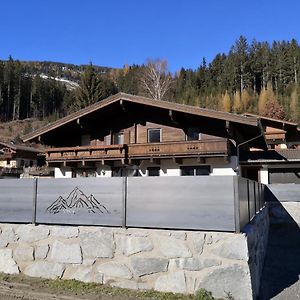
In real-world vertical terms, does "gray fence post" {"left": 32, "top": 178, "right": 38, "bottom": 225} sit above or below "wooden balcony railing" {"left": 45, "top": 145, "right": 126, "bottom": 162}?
below

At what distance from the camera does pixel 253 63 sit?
92.3 meters

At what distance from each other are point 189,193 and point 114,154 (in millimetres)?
16103

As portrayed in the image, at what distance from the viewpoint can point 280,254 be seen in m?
10.1

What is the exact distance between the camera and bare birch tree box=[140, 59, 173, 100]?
47938 mm

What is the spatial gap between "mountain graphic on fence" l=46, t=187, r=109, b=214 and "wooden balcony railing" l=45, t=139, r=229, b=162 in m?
14.0

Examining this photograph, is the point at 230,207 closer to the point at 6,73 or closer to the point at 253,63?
the point at 253,63

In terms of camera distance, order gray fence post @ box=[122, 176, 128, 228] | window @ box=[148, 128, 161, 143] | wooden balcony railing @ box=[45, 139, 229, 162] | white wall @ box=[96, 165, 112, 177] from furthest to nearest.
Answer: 1. white wall @ box=[96, 165, 112, 177]
2. window @ box=[148, 128, 161, 143]
3. wooden balcony railing @ box=[45, 139, 229, 162]
4. gray fence post @ box=[122, 176, 128, 228]

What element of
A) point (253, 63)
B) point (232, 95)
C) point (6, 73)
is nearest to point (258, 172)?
point (232, 95)

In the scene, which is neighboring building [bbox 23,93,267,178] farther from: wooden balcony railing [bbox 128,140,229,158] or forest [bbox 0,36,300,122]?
forest [bbox 0,36,300,122]

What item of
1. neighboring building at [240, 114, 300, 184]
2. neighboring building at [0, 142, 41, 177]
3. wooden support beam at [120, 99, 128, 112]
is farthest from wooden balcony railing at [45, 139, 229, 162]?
neighboring building at [0, 142, 41, 177]

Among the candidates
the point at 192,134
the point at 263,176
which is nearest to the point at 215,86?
the point at 263,176

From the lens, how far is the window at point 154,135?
2200 cm

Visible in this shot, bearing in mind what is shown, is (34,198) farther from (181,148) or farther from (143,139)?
(143,139)

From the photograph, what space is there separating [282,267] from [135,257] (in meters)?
4.52
